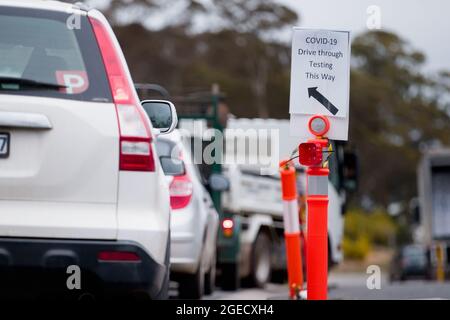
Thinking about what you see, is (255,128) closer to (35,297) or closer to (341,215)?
(341,215)

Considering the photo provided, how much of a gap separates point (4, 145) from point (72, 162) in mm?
340

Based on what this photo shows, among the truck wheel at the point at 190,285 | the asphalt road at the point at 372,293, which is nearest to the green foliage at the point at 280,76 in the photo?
the asphalt road at the point at 372,293

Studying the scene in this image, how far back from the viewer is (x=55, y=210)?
567 centimetres

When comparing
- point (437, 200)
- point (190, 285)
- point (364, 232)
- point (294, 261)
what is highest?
point (437, 200)

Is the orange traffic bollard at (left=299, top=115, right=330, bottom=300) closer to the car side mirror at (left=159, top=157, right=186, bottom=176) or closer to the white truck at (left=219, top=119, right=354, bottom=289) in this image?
the car side mirror at (left=159, top=157, right=186, bottom=176)

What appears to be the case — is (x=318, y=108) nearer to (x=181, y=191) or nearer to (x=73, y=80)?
(x=73, y=80)

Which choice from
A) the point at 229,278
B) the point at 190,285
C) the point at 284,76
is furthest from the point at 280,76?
the point at 190,285

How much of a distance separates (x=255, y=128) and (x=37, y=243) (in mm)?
11461

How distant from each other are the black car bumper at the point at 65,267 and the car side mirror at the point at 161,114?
3.73 feet

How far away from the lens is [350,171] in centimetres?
1683

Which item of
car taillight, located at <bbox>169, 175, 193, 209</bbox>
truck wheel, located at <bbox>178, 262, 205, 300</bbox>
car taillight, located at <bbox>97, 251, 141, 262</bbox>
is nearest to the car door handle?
car taillight, located at <bbox>97, 251, 141, 262</bbox>

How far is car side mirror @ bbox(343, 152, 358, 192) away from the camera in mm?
16594

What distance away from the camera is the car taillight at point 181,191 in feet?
35.6
